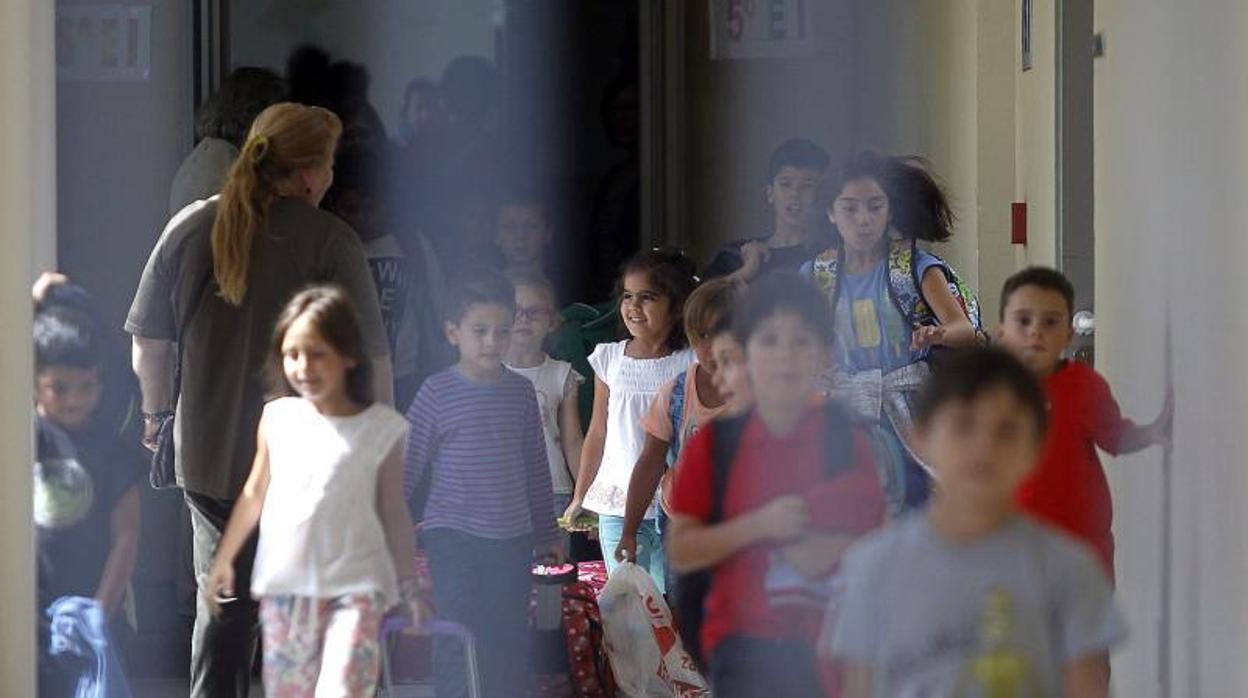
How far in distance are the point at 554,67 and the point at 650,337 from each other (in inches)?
56.4

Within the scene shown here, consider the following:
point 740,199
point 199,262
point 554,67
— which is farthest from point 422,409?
point 554,67

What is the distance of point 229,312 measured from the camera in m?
4.44

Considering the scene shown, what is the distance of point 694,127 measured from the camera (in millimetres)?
6633

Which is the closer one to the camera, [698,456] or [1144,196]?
[698,456]

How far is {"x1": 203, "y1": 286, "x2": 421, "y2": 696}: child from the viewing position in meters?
4.04

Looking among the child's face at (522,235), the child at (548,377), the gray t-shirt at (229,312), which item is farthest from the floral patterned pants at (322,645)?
the child's face at (522,235)

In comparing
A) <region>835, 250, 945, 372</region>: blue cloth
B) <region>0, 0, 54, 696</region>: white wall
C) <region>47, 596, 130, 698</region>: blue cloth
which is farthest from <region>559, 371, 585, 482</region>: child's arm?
<region>0, 0, 54, 696</region>: white wall

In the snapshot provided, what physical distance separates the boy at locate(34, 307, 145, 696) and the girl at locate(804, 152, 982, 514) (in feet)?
4.38

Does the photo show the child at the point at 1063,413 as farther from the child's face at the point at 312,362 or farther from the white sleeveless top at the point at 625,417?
the white sleeveless top at the point at 625,417

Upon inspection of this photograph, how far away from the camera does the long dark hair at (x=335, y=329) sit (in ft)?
13.4

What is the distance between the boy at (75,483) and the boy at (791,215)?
53.5 inches

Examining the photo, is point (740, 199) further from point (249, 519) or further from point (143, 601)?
point (249, 519)

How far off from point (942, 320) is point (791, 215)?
1.94ft

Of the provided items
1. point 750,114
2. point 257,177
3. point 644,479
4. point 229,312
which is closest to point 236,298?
point 229,312
